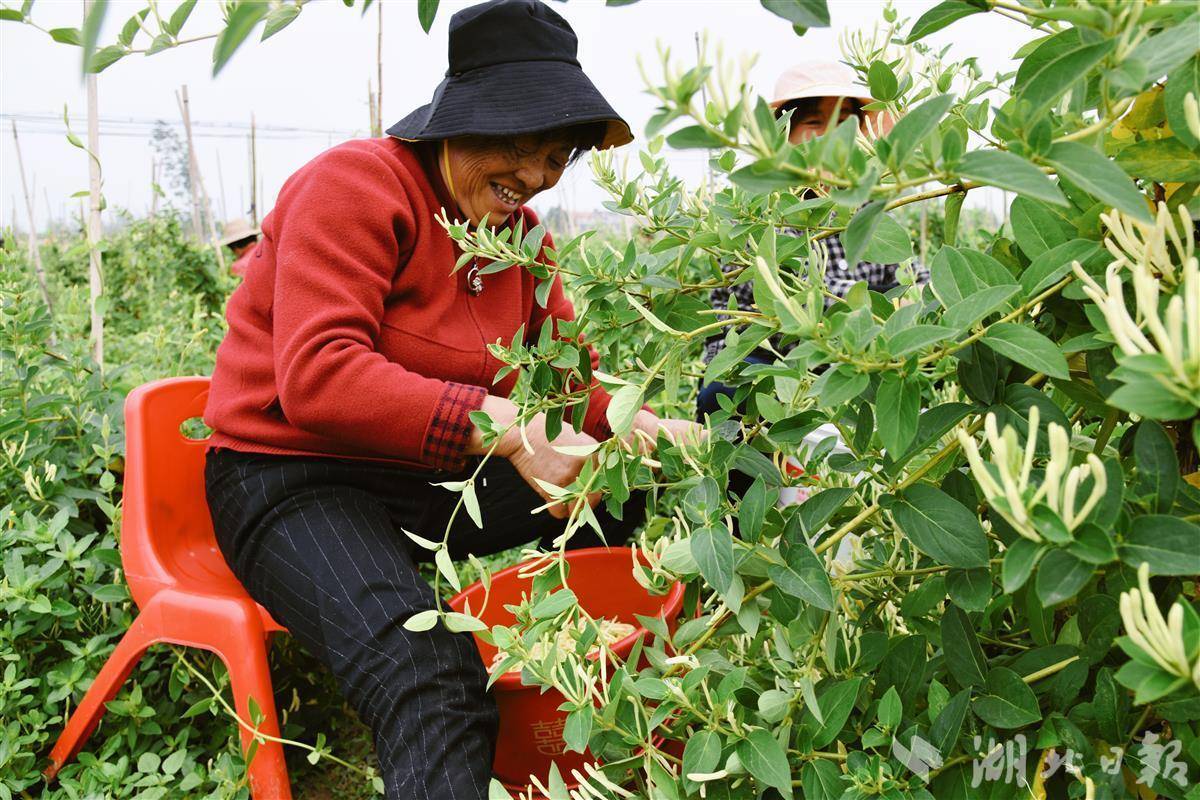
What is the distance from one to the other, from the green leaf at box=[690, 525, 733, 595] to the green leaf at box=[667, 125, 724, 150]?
1.08 ft

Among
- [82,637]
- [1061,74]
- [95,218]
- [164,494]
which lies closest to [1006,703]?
[1061,74]

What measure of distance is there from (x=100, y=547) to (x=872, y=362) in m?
1.69

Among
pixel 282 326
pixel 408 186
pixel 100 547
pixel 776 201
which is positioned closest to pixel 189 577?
pixel 100 547

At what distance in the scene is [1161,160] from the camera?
0.65 meters

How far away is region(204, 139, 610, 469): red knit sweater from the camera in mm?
1444

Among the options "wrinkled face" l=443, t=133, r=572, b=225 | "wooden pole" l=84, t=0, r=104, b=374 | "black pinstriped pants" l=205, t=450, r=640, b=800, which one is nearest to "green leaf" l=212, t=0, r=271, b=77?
"black pinstriped pants" l=205, t=450, r=640, b=800

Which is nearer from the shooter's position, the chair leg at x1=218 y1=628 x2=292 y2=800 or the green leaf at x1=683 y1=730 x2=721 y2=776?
the green leaf at x1=683 y1=730 x2=721 y2=776

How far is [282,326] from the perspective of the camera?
151cm

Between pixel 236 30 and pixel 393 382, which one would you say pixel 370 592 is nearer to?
pixel 393 382

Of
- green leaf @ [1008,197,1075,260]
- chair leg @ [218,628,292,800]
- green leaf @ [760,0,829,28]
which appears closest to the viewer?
green leaf @ [760,0,829,28]

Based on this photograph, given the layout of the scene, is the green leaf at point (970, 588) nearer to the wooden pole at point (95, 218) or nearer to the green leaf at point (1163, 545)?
the green leaf at point (1163, 545)

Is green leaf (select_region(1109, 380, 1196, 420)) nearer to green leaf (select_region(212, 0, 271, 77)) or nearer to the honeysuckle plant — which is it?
the honeysuckle plant

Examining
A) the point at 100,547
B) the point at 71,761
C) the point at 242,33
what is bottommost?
the point at 71,761

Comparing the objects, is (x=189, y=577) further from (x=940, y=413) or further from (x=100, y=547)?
(x=940, y=413)
